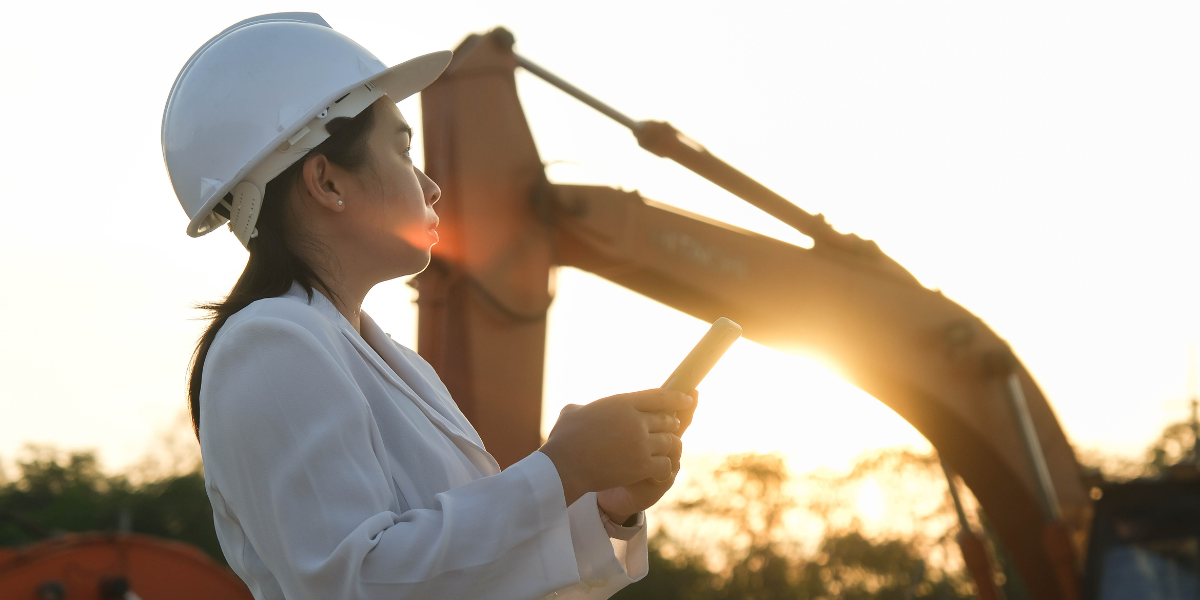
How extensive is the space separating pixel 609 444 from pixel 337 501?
42 centimetres

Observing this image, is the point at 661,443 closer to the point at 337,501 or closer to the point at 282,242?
the point at 337,501

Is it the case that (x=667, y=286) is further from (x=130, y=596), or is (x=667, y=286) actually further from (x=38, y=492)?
(x=38, y=492)

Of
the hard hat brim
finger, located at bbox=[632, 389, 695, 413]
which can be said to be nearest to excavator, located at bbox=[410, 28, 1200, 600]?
the hard hat brim

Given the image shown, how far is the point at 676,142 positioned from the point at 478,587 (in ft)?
13.7

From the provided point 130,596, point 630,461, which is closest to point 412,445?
point 630,461

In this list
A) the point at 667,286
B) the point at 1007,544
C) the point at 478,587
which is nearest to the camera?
the point at 478,587

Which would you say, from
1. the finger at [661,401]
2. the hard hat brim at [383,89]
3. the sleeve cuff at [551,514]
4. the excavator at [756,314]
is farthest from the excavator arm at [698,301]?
the sleeve cuff at [551,514]

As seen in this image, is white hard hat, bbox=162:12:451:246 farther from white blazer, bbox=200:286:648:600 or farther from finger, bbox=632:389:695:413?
finger, bbox=632:389:695:413

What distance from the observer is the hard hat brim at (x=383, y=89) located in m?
1.98

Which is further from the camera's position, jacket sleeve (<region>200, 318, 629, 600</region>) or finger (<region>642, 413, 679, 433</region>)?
finger (<region>642, 413, 679, 433</region>)

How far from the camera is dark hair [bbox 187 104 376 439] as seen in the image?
1.98m

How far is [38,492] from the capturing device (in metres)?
32.8

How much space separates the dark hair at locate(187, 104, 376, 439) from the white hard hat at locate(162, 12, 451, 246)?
2cm

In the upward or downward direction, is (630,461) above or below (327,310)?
below
